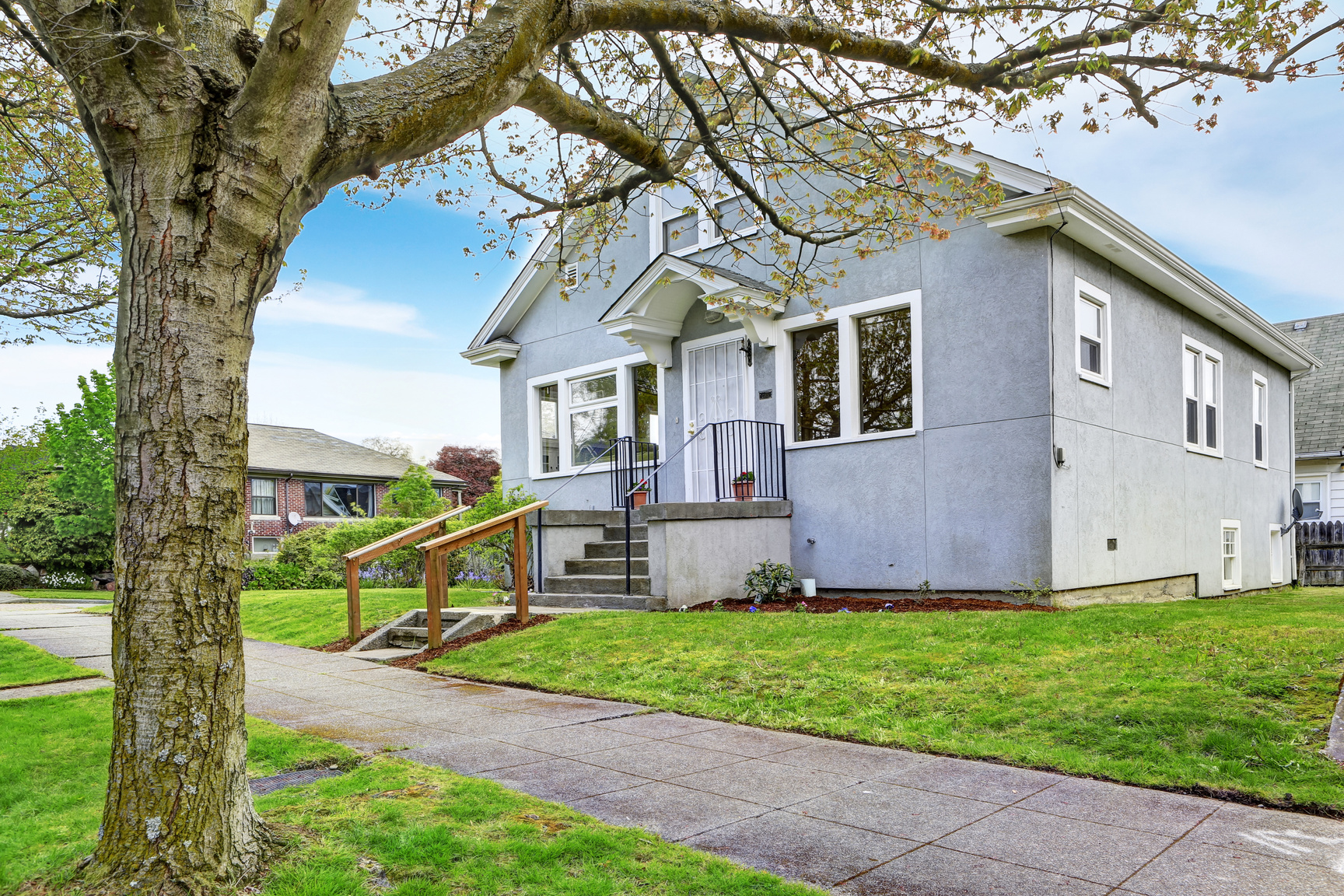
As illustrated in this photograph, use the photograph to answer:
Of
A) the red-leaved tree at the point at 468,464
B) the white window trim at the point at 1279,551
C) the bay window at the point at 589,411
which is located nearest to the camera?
the bay window at the point at 589,411

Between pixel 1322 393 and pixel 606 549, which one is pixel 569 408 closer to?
pixel 606 549

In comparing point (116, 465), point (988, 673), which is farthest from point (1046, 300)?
point (116, 465)

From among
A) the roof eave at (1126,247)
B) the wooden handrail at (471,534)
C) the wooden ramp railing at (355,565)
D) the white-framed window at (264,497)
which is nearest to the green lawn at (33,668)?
the wooden ramp railing at (355,565)

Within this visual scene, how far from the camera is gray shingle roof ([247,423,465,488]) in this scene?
32938 mm

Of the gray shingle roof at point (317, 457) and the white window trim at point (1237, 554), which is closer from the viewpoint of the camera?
the white window trim at point (1237, 554)

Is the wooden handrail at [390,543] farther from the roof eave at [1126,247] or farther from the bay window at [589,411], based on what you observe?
the roof eave at [1126,247]

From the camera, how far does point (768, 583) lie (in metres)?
10.7

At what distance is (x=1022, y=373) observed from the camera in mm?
9805

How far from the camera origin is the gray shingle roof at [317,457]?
32938mm

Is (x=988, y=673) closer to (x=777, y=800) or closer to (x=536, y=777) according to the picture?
(x=777, y=800)

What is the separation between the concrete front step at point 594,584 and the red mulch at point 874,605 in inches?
36.4

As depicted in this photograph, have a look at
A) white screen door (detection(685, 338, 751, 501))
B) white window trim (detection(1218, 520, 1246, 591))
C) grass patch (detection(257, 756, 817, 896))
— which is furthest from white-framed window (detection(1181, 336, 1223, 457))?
grass patch (detection(257, 756, 817, 896))

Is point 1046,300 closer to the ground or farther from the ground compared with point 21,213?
closer to the ground

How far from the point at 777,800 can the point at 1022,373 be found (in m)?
7.12
